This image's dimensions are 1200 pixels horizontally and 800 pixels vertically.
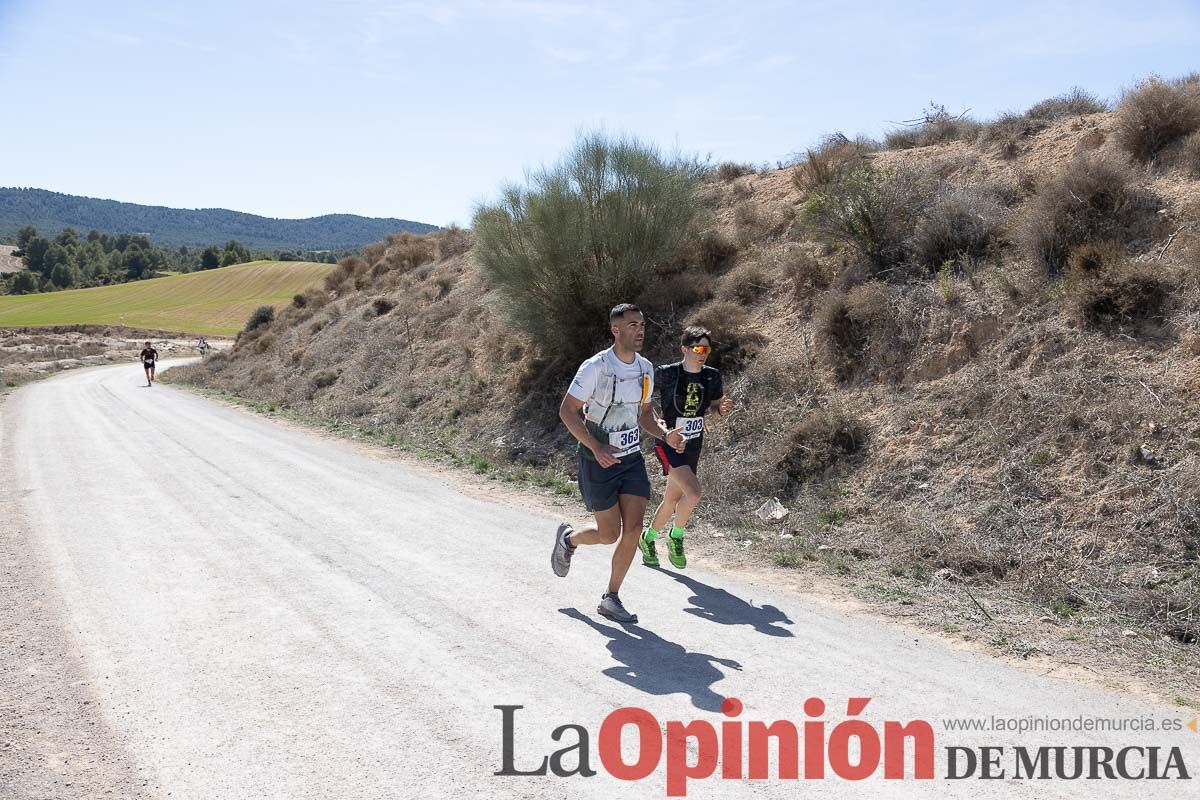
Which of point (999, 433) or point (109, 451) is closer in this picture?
point (999, 433)

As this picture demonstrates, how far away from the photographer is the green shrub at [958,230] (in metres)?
11.5

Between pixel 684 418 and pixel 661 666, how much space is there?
2.57m

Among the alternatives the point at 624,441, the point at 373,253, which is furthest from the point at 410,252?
the point at 624,441

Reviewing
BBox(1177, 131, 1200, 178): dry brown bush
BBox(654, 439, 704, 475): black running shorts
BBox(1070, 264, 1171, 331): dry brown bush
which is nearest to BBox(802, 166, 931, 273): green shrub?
BBox(1177, 131, 1200, 178): dry brown bush

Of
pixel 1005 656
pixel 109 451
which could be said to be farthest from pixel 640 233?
pixel 1005 656

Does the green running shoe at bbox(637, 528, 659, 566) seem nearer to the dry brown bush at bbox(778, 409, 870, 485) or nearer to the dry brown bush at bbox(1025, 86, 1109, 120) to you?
the dry brown bush at bbox(778, 409, 870, 485)

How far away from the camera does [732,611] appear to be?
588cm

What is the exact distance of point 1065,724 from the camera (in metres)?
4.02

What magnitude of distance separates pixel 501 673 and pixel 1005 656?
2975mm

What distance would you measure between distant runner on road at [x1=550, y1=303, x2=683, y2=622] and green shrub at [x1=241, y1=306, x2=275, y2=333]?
37726 mm

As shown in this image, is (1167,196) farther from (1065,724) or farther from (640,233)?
(1065,724)

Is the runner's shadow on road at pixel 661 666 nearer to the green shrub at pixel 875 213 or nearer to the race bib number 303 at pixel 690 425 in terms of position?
the race bib number 303 at pixel 690 425

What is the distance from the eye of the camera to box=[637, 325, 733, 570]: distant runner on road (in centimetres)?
671

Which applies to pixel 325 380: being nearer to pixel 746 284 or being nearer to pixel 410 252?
pixel 410 252
